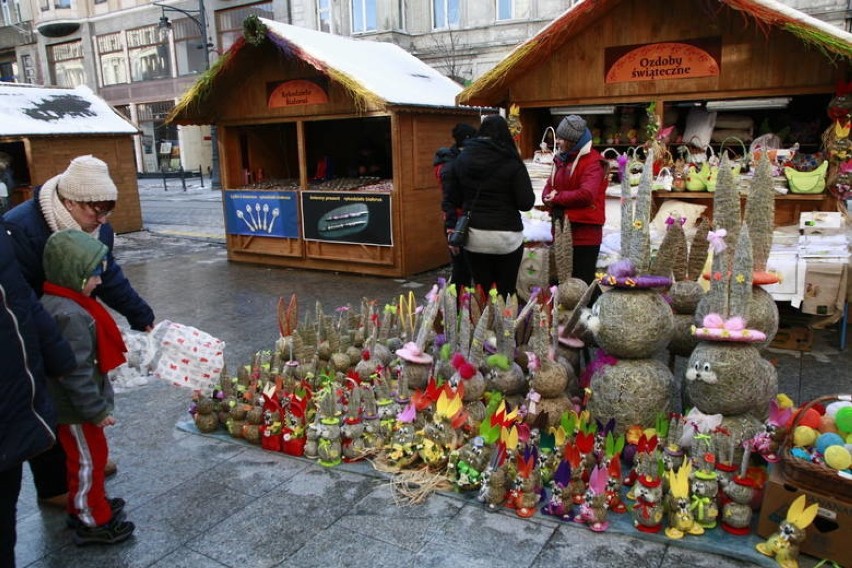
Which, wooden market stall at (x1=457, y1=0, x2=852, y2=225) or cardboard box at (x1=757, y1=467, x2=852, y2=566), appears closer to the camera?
cardboard box at (x1=757, y1=467, x2=852, y2=566)

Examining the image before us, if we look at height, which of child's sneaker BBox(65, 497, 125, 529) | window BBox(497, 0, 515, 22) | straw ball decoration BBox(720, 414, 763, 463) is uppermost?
window BBox(497, 0, 515, 22)

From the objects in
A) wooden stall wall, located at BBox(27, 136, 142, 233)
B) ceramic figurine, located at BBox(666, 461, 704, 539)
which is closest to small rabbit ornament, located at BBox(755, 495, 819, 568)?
ceramic figurine, located at BBox(666, 461, 704, 539)

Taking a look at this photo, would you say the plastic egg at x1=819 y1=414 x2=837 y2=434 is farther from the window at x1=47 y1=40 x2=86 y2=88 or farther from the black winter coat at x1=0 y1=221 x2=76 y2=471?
the window at x1=47 y1=40 x2=86 y2=88

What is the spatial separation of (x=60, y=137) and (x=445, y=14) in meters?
16.1

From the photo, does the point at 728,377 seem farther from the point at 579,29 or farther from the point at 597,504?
the point at 579,29

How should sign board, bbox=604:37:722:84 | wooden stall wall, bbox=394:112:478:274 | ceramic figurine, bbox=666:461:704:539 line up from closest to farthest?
ceramic figurine, bbox=666:461:704:539 → sign board, bbox=604:37:722:84 → wooden stall wall, bbox=394:112:478:274

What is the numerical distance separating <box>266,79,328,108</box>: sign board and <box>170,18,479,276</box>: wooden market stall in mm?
14

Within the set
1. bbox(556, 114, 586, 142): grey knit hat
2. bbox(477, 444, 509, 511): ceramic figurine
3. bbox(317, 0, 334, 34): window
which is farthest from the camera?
bbox(317, 0, 334, 34): window

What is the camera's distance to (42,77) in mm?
38156

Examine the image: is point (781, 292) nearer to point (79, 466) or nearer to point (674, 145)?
point (674, 145)

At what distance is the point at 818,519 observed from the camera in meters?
2.64

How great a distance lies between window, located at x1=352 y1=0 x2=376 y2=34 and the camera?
2514 centimetres

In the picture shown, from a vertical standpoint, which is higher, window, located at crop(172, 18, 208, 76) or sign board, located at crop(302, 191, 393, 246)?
window, located at crop(172, 18, 208, 76)

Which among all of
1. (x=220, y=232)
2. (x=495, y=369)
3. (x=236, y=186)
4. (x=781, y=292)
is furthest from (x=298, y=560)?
(x=220, y=232)
